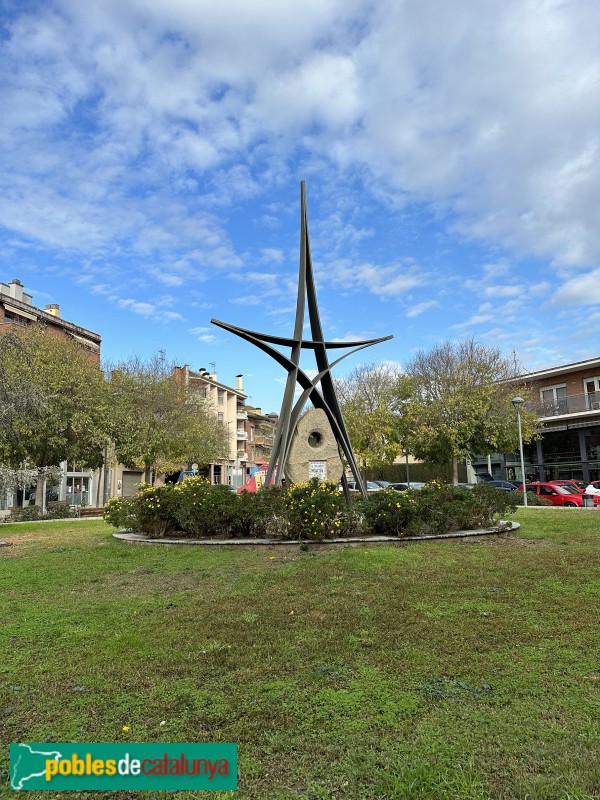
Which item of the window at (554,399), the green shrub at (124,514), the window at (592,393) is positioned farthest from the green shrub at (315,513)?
the window at (554,399)

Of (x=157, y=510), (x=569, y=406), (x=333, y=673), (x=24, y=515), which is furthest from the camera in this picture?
(x=569, y=406)

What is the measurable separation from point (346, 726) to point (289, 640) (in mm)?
1644

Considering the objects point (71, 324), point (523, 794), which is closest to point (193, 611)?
point (523, 794)

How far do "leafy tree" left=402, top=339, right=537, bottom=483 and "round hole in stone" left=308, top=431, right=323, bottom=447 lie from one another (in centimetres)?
1470

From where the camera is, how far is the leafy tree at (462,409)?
98.7ft

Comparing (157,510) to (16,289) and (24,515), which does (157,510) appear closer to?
(24,515)

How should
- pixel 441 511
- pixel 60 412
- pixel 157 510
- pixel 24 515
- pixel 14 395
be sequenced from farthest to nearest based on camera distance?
pixel 60 412 < pixel 24 515 < pixel 14 395 < pixel 157 510 < pixel 441 511

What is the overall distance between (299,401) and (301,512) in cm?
503

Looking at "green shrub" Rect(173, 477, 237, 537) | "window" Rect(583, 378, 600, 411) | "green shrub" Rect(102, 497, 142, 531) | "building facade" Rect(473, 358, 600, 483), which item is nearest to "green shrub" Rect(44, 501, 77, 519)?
"green shrub" Rect(102, 497, 142, 531)

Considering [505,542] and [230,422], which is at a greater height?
[230,422]

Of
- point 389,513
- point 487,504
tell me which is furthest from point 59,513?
point 487,504

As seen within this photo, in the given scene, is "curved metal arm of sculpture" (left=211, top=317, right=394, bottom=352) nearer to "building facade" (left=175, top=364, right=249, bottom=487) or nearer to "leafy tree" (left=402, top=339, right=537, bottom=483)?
"leafy tree" (left=402, top=339, right=537, bottom=483)

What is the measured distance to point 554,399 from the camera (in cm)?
3478

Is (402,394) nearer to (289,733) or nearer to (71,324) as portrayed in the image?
(71,324)
